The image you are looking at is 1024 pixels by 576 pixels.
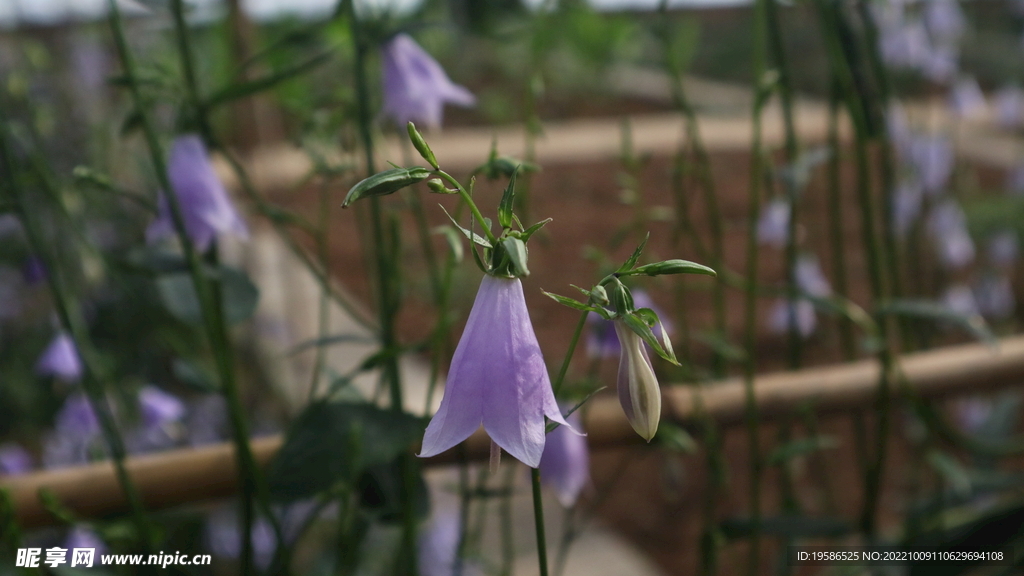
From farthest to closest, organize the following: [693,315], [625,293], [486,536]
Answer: [693,315]
[486,536]
[625,293]

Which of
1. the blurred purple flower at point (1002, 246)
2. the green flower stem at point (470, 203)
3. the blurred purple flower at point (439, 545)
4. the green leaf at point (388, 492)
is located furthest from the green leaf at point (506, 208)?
the blurred purple flower at point (1002, 246)

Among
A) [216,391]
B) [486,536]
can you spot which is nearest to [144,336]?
[486,536]

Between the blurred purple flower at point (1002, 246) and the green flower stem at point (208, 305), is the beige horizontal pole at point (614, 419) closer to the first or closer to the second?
the green flower stem at point (208, 305)

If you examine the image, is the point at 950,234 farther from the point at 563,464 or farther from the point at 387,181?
the point at 387,181

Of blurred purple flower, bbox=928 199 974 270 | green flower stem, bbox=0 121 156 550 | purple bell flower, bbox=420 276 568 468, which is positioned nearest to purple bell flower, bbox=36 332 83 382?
green flower stem, bbox=0 121 156 550

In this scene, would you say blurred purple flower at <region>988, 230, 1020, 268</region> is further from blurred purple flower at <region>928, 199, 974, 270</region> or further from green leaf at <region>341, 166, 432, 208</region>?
green leaf at <region>341, 166, 432, 208</region>

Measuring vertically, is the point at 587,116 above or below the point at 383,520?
above

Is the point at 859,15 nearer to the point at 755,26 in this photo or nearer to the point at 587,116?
the point at 755,26
